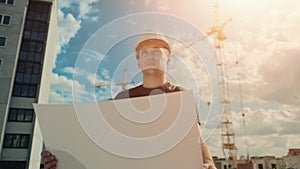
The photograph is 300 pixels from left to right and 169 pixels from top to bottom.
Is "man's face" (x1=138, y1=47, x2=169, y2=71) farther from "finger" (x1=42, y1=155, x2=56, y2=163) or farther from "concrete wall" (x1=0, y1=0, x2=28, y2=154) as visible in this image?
"concrete wall" (x1=0, y1=0, x2=28, y2=154)

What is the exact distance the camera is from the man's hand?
1.14 meters

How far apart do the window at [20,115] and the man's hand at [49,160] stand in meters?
18.6

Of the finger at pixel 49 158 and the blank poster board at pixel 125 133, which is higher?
the blank poster board at pixel 125 133

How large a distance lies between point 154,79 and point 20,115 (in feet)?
61.2

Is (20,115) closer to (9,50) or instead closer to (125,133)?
(9,50)

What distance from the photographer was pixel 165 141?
1152 millimetres

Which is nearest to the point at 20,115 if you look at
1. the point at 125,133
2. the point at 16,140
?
the point at 16,140

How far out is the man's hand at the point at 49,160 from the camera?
1.14 meters

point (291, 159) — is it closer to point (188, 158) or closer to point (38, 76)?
point (38, 76)

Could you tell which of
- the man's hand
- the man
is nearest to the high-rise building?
the man

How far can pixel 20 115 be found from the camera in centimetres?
1720

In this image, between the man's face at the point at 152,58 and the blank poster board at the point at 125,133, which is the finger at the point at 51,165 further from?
the man's face at the point at 152,58

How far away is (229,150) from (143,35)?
34068mm

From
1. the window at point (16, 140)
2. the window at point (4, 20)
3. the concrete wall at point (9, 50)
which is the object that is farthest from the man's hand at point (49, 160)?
the window at point (4, 20)
